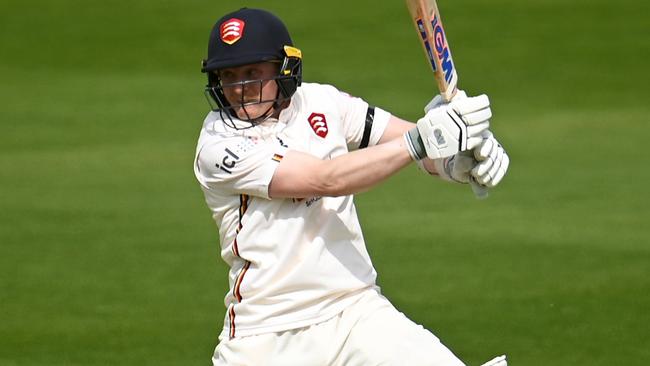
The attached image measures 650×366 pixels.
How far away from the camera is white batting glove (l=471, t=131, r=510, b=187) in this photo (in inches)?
198

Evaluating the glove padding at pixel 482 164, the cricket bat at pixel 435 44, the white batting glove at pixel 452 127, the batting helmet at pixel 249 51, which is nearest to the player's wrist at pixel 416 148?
the white batting glove at pixel 452 127

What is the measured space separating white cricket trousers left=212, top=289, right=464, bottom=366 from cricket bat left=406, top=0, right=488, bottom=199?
24.3 inches

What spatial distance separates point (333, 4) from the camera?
14.5m

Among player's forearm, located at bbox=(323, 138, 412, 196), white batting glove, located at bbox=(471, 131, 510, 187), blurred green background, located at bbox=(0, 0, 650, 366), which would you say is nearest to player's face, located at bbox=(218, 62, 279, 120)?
player's forearm, located at bbox=(323, 138, 412, 196)

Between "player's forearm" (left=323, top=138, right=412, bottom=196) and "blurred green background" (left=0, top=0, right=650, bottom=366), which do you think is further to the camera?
"blurred green background" (left=0, top=0, right=650, bottom=366)

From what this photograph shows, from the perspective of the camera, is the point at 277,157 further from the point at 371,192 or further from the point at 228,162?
the point at 371,192

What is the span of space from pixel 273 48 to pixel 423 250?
12.0 ft

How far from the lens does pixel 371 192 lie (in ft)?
32.8

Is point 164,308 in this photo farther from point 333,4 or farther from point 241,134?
point 333,4

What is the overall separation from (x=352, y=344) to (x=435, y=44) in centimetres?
119

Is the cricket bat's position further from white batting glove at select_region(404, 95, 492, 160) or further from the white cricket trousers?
the white cricket trousers

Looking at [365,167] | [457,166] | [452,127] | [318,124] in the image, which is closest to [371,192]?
[318,124]

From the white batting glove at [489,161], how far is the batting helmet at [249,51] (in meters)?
0.79

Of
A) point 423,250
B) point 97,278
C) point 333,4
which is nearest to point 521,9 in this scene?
point 333,4
